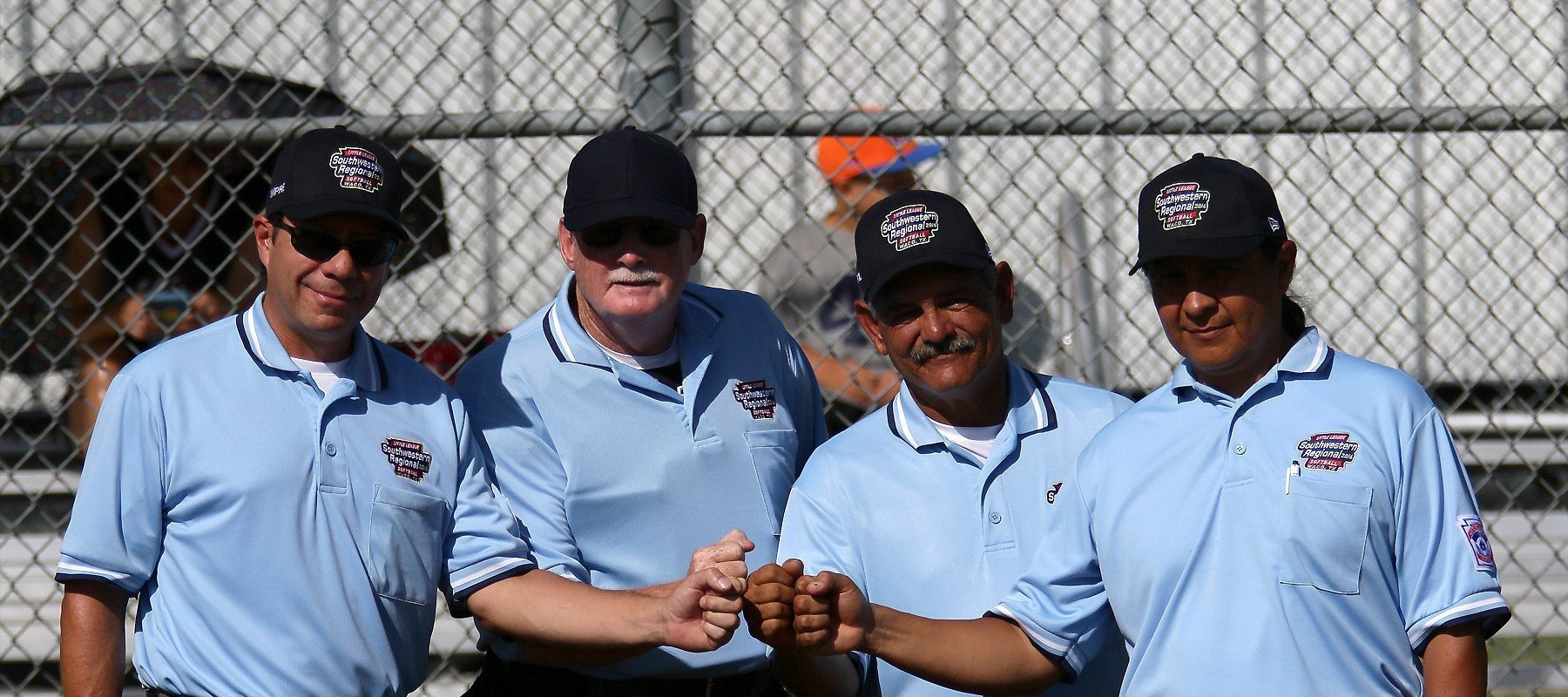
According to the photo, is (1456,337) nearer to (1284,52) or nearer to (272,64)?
(1284,52)

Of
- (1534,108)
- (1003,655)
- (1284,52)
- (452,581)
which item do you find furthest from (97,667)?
(1284,52)

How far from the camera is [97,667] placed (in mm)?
2273

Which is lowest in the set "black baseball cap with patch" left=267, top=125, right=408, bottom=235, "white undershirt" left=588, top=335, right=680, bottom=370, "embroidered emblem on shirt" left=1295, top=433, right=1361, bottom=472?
"embroidered emblem on shirt" left=1295, top=433, right=1361, bottom=472

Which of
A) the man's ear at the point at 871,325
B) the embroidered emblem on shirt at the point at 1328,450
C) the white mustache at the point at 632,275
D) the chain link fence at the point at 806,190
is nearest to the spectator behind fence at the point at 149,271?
the chain link fence at the point at 806,190

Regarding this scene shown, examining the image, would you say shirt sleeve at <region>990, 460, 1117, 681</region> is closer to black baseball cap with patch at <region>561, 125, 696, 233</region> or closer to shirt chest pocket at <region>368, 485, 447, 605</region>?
black baseball cap with patch at <region>561, 125, 696, 233</region>

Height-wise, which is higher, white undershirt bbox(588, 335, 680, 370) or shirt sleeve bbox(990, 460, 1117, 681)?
white undershirt bbox(588, 335, 680, 370)

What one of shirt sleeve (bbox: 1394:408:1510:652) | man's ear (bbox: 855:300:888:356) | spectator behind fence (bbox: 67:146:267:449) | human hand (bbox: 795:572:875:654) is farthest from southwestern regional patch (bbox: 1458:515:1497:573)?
spectator behind fence (bbox: 67:146:267:449)

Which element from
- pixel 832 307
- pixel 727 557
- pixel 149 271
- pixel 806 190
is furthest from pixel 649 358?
pixel 149 271

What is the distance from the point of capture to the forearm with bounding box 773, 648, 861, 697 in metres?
2.42

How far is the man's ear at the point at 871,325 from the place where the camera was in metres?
2.60

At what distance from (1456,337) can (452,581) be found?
158 inches

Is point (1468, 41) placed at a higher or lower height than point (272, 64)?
lower

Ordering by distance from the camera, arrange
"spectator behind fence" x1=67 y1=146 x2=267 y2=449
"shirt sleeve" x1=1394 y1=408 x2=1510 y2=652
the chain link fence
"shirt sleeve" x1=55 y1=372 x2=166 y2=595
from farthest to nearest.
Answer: "spectator behind fence" x1=67 y1=146 x2=267 y2=449 → the chain link fence → "shirt sleeve" x1=55 y1=372 x2=166 y2=595 → "shirt sleeve" x1=1394 y1=408 x2=1510 y2=652

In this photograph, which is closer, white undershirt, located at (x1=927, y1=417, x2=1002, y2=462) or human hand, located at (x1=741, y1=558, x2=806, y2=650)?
human hand, located at (x1=741, y1=558, x2=806, y2=650)
